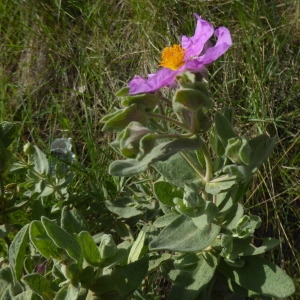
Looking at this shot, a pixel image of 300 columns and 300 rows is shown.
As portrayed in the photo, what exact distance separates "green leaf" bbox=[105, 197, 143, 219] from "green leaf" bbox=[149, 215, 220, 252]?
427mm

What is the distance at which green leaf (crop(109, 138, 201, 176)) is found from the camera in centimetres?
108

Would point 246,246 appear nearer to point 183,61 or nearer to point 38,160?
point 183,61

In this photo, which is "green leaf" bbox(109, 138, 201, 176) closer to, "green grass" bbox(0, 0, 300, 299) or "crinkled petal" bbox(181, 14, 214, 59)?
"crinkled petal" bbox(181, 14, 214, 59)

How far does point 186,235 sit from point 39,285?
368mm

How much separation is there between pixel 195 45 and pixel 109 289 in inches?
24.0

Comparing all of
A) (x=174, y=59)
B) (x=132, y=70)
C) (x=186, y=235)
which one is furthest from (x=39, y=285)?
(x=132, y=70)

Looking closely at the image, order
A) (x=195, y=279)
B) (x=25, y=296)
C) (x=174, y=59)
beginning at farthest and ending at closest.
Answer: (x=195, y=279) < (x=25, y=296) < (x=174, y=59)

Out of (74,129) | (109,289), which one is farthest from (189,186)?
(74,129)

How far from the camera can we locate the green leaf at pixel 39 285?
4.02ft

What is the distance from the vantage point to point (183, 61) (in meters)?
1.18

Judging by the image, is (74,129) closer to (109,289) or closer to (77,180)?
(77,180)

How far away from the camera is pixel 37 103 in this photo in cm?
255

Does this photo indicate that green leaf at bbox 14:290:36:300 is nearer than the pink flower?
No

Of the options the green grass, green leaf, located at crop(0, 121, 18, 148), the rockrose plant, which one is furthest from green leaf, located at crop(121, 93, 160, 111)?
the green grass
